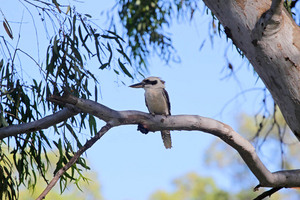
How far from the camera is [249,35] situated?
69.3 inches

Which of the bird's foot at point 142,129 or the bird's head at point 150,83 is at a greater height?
the bird's head at point 150,83

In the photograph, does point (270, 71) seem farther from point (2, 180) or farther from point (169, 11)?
point (169, 11)

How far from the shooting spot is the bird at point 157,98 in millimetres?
3135

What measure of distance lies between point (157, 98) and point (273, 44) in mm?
1476

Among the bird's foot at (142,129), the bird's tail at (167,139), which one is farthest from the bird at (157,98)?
the bird's foot at (142,129)

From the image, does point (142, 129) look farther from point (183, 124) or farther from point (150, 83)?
point (150, 83)

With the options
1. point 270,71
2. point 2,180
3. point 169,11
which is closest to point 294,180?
point 270,71

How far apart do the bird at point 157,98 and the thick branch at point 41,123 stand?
123 centimetres

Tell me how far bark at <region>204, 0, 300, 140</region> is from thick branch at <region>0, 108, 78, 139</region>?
674 mm

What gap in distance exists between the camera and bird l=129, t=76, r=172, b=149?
3135 mm

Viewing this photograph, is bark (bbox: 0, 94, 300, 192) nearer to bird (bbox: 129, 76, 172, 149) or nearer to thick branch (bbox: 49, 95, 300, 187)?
thick branch (bbox: 49, 95, 300, 187)

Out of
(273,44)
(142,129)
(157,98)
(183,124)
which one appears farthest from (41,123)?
(157,98)

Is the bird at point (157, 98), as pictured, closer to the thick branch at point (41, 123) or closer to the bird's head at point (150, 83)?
the bird's head at point (150, 83)

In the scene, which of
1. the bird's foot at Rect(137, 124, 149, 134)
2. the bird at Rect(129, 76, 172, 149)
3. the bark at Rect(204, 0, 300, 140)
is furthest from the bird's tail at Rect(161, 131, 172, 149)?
the bark at Rect(204, 0, 300, 140)
